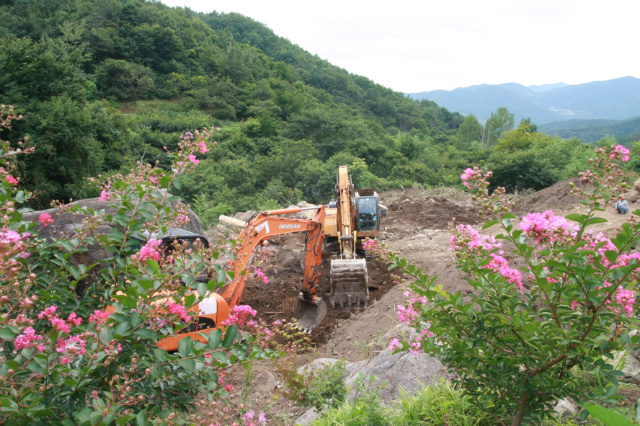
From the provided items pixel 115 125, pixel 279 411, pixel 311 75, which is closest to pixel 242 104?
pixel 115 125

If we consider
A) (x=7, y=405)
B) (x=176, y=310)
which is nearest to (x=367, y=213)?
(x=176, y=310)

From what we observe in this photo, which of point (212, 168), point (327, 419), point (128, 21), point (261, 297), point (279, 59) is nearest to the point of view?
point (327, 419)

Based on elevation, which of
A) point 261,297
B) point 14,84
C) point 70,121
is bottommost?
point 261,297

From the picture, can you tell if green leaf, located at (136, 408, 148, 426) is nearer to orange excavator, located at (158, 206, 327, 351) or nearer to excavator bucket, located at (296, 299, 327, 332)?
orange excavator, located at (158, 206, 327, 351)

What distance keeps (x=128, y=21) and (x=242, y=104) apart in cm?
1990

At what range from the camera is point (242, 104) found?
170 ft

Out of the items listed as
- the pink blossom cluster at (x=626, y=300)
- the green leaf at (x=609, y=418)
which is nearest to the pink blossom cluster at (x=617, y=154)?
the pink blossom cluster at (x=626, y=300)

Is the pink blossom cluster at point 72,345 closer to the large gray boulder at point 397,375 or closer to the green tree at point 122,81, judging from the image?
the large gray boulder at point 397,375

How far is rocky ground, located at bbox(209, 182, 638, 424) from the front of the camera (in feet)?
20.4

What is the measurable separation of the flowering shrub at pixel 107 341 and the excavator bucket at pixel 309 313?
251 inches

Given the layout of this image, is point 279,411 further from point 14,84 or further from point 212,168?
point 212,168

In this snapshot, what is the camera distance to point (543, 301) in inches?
99.3

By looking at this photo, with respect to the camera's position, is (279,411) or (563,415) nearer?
(563,415)

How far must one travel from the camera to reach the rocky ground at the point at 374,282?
20.4 feet
